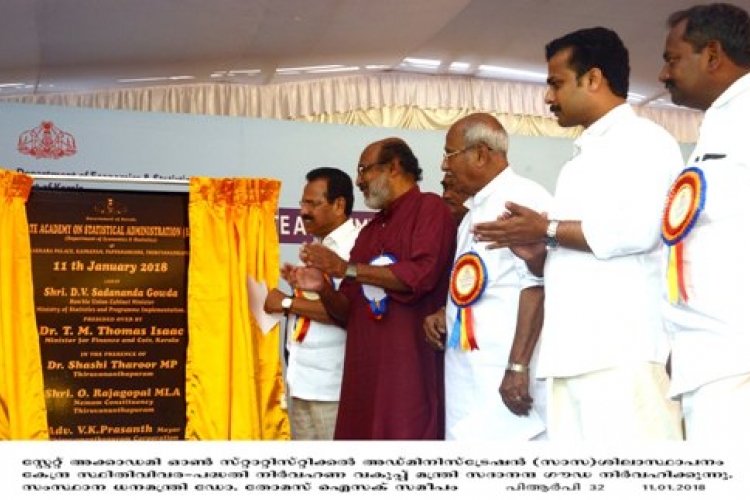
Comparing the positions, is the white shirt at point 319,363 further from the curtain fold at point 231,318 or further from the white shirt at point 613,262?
the white shirt at point 613,262

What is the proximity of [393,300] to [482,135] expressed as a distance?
562mm

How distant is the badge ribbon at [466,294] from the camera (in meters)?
2.70

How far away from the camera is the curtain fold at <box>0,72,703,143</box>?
26.0 ft

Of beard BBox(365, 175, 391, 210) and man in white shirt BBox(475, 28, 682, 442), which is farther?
Answer: beard BBox(365, 175, 391, 210)

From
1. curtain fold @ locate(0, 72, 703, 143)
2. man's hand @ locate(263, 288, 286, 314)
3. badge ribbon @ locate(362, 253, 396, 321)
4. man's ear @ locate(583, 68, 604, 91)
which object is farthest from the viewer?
curtain fold @ locate(0, 72, 703, 143)

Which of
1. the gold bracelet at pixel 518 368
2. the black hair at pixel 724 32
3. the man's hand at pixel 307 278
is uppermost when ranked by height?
the black hair at pixel 724 32

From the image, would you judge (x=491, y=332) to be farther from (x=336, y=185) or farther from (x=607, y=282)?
(x=336, y=185)

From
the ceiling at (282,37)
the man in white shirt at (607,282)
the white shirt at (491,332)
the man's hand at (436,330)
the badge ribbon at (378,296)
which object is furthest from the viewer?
the ceiling at (282,37)

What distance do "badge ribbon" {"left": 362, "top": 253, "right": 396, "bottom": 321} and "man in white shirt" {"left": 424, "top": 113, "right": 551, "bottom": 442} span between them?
0.56 ft

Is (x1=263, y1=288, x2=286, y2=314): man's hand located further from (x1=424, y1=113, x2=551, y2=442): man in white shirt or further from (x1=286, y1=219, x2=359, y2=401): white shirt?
(x1=424, y1=113, x2=551, y2=442): man in white shirt

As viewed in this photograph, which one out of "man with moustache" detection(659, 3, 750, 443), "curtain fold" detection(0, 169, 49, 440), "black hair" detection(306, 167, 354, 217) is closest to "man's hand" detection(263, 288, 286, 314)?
"black hair" detection(306, 167, 354, 217)

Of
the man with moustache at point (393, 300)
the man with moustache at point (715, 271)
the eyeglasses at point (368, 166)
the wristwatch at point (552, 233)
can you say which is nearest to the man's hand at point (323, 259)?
the man with moustache at point (393, 300)

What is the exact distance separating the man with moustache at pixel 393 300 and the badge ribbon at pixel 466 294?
17 cm

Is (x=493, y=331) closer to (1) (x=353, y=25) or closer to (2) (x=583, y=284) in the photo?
(2) (x=583, y=284)
